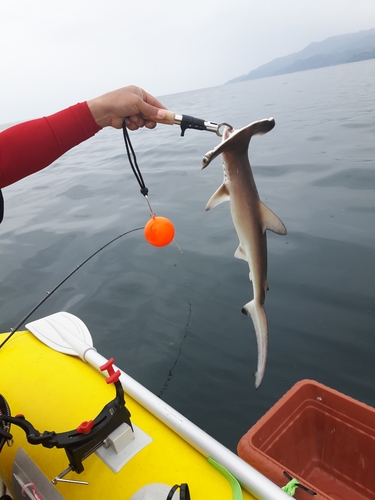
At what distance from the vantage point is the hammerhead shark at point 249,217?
2.03m

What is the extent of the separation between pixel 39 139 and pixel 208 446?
1.94 meters

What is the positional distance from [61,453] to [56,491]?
220 millimetres

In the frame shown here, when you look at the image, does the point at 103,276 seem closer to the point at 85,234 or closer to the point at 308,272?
the point at 85,234

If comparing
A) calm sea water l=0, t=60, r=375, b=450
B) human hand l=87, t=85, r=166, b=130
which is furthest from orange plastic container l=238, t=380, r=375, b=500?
human hand l=87, t=85, r=166, b=130

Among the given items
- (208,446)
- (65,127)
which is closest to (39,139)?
(65,127)

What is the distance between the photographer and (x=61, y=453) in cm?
208

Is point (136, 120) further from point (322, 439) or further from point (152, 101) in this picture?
point (322, 439)

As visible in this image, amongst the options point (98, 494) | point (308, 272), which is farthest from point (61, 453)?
point (308, 272)

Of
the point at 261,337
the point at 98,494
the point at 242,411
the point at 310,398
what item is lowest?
the point at 242,411

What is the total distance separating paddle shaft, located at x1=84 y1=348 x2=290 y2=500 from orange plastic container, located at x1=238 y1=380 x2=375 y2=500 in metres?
0.34

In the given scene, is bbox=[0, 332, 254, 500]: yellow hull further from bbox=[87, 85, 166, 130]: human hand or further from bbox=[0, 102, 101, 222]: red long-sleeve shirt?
bbox=[87, 85, 166, 130]: human hand

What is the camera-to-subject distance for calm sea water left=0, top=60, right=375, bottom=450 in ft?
11.0

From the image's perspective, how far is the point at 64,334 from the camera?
10.5 ft

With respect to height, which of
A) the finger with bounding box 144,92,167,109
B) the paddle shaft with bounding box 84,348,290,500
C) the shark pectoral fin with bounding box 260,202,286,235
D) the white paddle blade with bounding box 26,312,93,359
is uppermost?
the finger with bounding box 144,92,167,109
